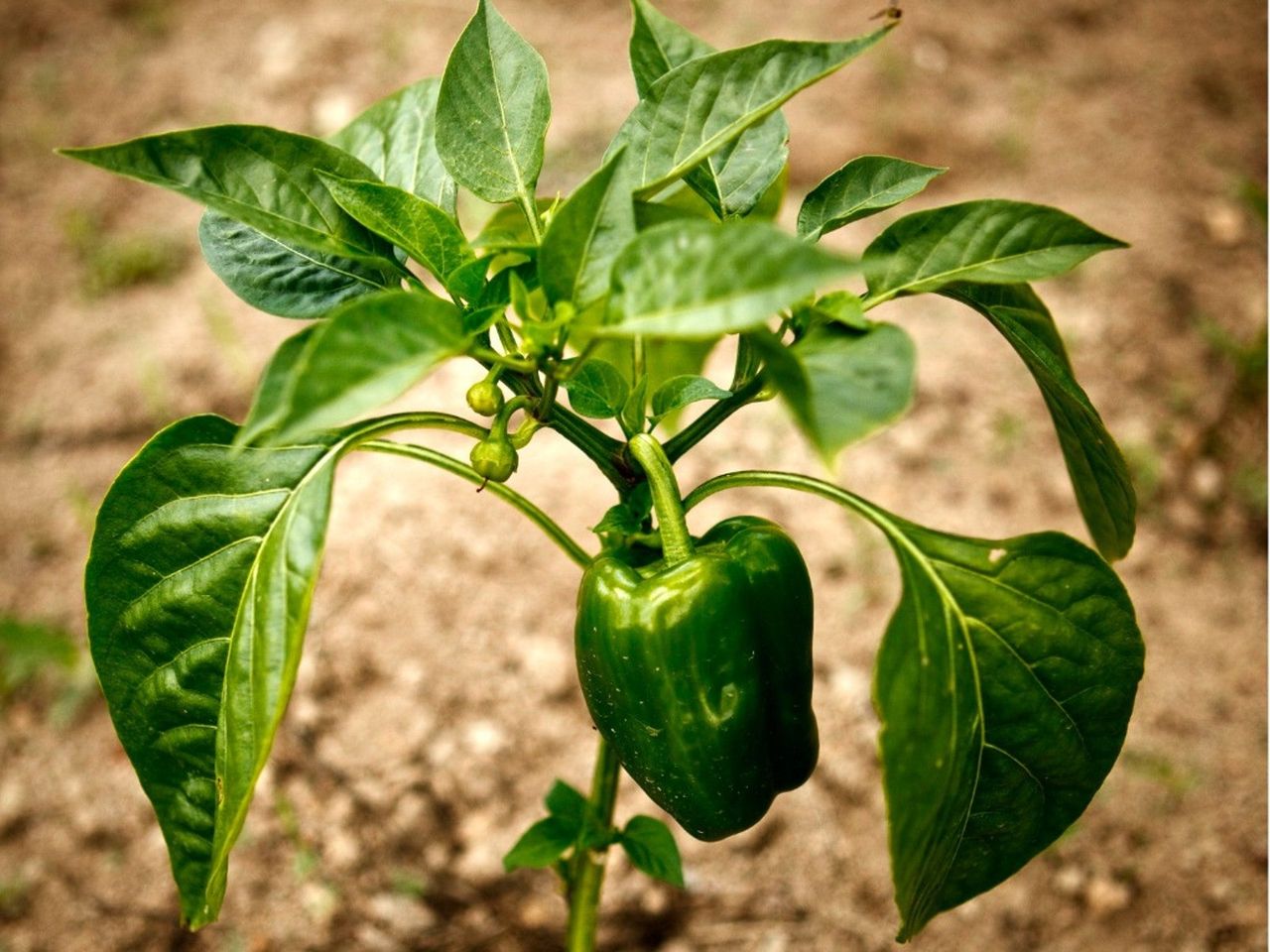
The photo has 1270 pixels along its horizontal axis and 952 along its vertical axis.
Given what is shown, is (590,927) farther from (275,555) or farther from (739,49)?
(739,49)

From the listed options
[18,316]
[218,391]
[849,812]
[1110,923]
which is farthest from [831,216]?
[18,316]

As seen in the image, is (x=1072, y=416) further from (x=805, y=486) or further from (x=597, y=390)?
(x=597, y=390)

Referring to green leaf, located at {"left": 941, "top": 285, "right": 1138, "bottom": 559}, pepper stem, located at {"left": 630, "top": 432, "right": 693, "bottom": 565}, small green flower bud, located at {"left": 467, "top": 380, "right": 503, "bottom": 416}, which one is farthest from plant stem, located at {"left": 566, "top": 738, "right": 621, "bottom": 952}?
green leaf, located at {"left": 941, "top": 285, "right": 1138, "bottom": 559}

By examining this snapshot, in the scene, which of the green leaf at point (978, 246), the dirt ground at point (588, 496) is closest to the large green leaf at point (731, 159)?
the green leaf at point (978, 246)

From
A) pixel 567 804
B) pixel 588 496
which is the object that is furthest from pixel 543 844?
pixel 588 496

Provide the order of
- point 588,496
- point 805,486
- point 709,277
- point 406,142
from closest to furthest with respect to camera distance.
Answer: point 709,277 → point 805,486 → point 406,142 → point 588,496

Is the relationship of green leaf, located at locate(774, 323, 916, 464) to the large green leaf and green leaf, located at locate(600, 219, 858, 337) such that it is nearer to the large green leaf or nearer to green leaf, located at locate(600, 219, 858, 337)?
green leaf, located at locate(600, 219, 858, 337)
